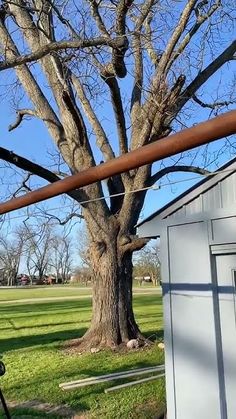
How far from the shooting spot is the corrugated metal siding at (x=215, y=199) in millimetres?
3725

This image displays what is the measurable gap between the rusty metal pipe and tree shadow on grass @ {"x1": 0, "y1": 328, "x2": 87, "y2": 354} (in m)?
7.38

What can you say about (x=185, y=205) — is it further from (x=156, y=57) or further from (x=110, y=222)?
(x=156, y=57)

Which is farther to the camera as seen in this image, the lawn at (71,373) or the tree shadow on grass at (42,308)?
the tree shadow on grass at (42,308)

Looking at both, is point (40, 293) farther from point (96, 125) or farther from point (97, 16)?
point (97, 16)

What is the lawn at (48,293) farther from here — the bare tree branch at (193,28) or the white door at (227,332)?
the white door at (227,332)

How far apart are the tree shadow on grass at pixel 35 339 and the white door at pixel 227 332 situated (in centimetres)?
613

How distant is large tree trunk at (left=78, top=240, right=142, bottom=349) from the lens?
784cm

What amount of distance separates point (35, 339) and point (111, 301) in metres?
2.98

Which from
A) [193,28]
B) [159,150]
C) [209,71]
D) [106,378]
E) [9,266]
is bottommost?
[106,378]

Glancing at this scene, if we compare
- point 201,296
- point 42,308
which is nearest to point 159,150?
point 201,296

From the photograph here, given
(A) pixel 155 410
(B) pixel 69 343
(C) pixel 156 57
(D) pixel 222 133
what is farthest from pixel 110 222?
(D) pixel 222 133

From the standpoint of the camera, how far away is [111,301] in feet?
26.0

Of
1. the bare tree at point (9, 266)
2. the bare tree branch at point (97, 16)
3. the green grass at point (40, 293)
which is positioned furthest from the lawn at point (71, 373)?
the bare tree at point (9, 266)

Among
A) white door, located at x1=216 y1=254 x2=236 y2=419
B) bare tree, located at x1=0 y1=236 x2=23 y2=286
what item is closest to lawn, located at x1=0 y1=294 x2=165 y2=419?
white door, located at x1=216 y1=254 x2=236 y2=419
